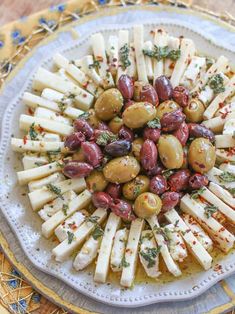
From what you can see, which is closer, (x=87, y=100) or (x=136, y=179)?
(x=136, y=179)

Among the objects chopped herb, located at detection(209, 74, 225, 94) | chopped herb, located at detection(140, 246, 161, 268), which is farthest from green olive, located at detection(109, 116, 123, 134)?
chopped herb, located at detection(140, 246, 161, 268)

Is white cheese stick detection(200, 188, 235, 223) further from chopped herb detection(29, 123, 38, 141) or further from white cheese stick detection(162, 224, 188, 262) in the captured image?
chopped herb detection(29, 123, 38, 141)

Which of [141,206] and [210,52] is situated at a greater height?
[210,52]

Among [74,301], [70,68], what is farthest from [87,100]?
[74,301]

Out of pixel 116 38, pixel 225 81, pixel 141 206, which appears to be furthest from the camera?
pixel 116 38

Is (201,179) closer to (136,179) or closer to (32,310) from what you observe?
(136,179)

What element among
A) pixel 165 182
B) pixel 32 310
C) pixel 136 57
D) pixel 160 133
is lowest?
pixel 32 310

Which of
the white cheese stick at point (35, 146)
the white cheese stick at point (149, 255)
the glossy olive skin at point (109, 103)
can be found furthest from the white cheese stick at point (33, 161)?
the white cheese stick at point (149, 255)
